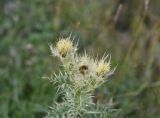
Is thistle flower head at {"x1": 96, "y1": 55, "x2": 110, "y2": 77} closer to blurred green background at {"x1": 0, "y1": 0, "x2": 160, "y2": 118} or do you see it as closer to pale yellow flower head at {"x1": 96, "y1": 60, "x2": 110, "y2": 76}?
pale yellow flower head at {"x1": 96, "y1": 60, "x2": 110, "y2": 76}

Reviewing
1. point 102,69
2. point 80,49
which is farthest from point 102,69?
point 80,49

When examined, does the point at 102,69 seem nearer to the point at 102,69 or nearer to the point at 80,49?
the point at 102,69

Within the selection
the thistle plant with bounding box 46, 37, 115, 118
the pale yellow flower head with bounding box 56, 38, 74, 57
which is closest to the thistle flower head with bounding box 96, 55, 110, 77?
the thistle plant with bounding box 46, 37, 115, 118

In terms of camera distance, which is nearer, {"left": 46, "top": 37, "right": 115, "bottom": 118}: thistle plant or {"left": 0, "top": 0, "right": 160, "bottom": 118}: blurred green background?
{"left": 46, "top": 37, "right": 115, "bottom": 118}: thistle plant

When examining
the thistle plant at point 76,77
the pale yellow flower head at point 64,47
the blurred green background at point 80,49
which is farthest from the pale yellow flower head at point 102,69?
the blurred green background at point 80,49

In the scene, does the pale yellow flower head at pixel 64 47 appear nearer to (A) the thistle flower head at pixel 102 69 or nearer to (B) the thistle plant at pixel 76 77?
(B) the thistle plant at pixel 76 77
